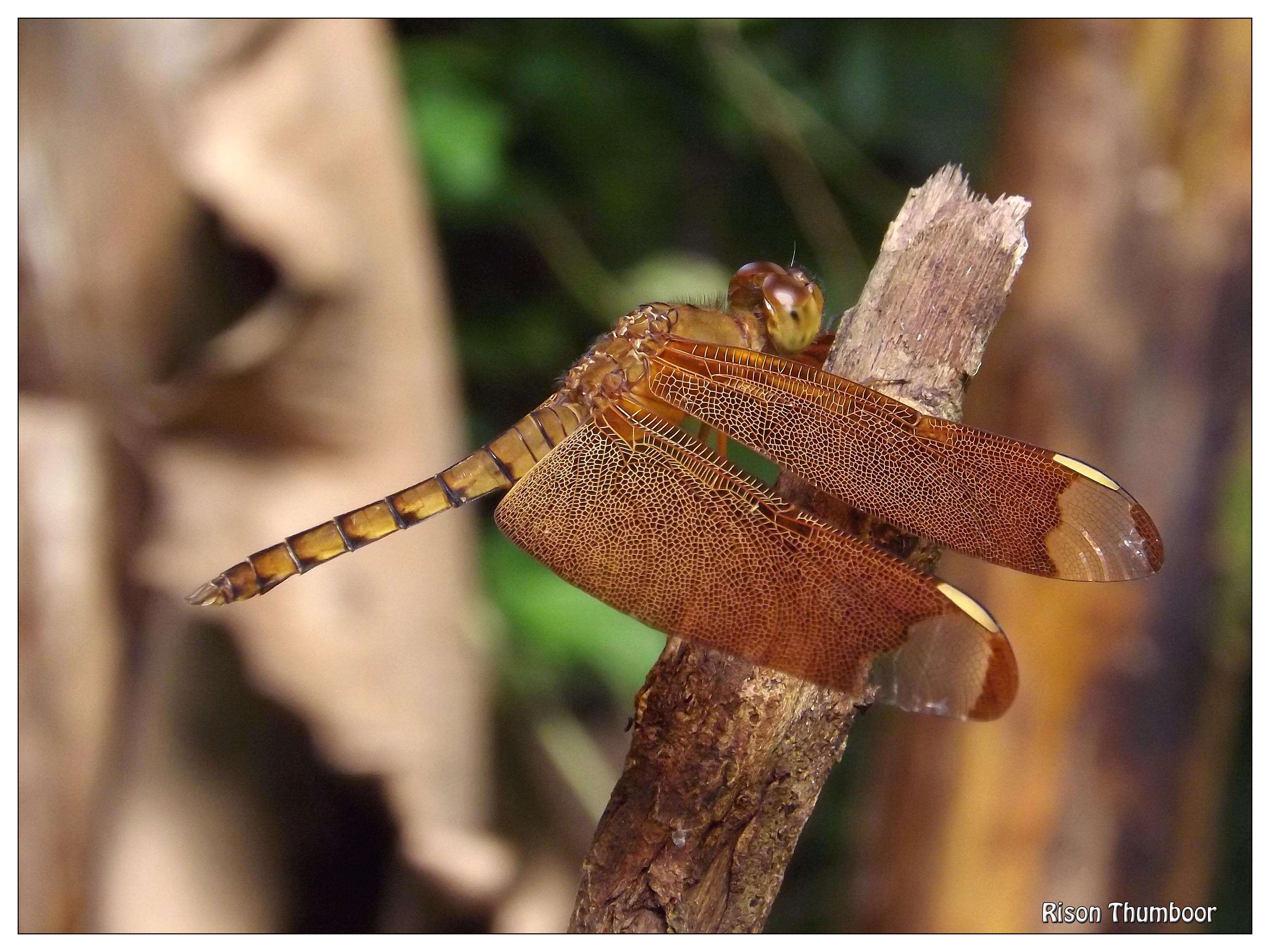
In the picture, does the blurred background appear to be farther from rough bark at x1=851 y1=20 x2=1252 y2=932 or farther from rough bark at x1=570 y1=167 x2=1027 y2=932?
rough bark at x1=570 y1=167 x2=1027 y2=932

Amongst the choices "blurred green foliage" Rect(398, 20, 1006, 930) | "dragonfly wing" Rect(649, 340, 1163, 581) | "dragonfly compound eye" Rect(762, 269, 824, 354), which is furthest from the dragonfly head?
"blurred green foliage" Rect(398, 20, 1006, 930)

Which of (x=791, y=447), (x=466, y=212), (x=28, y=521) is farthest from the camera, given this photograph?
(x=466, y=212)

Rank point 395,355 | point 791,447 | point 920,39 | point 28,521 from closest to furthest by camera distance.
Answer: point 791,447
point 28,521
point 395,355
point 920,39

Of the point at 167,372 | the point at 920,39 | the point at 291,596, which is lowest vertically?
the point at 291,596

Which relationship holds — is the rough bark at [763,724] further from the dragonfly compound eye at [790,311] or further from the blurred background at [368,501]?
the blurred background at [368,501]

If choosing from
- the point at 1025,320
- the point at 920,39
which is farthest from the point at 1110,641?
the point at 920,39

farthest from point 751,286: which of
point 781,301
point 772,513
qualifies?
point 772,513

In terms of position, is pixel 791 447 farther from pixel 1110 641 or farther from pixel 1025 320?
pixel 1110 641

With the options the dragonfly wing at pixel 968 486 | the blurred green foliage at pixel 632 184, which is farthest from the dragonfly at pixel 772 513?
the blurred green foliage at pixel 632 184

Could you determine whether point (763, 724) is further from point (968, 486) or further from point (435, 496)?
point (435, 496)
